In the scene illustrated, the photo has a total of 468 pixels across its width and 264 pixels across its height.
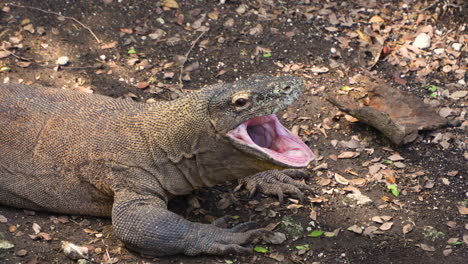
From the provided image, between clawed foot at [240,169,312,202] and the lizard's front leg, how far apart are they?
3.09 feet

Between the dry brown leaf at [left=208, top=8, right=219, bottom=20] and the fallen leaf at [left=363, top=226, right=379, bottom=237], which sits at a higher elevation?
the dry brown leaf at [left=208, top=8, right=219, bottom=20]

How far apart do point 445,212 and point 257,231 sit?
192 cm

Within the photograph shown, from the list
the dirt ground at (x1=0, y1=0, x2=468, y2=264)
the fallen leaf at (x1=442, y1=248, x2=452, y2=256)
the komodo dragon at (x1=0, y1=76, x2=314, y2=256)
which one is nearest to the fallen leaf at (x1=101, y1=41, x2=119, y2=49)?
the dirt ground at (x1=0, y1=0, x2=468, y2=264)

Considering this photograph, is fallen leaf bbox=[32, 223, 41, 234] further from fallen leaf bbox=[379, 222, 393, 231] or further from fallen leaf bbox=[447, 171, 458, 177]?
fallen leaf bbox=[447, 171, 458, 177]

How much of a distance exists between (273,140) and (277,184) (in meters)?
1.08

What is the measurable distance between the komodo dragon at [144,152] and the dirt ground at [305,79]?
23 cm

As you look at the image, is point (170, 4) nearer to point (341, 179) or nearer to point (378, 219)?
point (341, 179)

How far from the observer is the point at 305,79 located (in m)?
8.34

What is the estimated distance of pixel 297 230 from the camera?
20.2ft

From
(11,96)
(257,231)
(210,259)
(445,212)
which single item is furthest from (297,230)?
(11,96)

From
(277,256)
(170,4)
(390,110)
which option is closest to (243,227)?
Result: (277,256)

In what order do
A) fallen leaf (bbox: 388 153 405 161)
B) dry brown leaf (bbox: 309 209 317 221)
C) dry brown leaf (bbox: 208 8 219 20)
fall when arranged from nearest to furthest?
dry brown leaf (bbox: 309 209 317 221)
fallen leaf (bbox: 388 153 405 161)
dry brown leaf (bbox: 208 8 219 20)

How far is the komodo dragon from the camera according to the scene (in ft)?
18.3

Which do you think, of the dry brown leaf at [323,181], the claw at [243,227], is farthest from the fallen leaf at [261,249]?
the dry brown leaf at [323,181]
